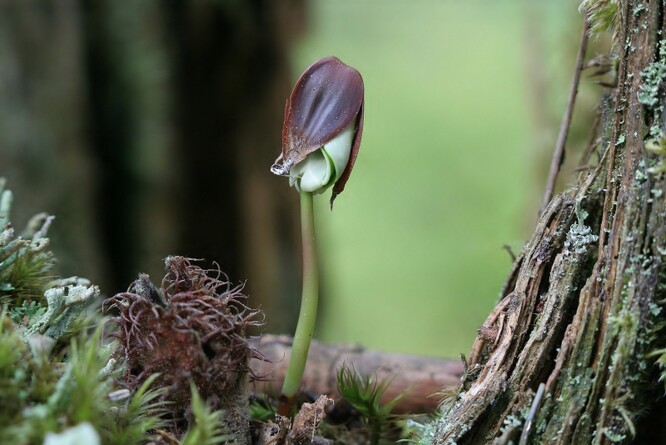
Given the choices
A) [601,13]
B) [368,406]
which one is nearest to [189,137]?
[368,406]

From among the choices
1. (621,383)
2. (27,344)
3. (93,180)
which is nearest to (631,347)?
(621,383)

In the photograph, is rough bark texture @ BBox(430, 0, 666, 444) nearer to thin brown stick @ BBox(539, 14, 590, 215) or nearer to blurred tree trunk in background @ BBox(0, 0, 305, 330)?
thin brown stick @ BBox(539, 14, 590, 215)

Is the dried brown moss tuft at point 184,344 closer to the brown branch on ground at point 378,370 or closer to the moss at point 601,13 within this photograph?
the brown branch on ground at point 378,370

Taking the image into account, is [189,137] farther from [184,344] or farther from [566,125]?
[184,344]

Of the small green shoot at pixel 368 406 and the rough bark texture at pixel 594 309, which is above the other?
the rough bark texture at pixel 594 309

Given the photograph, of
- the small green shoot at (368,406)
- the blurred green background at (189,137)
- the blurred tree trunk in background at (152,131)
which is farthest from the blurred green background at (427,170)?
the small green shoot at (368,406)
